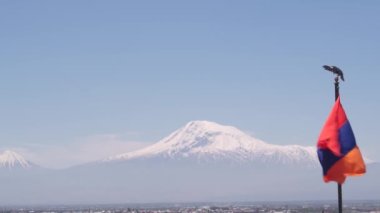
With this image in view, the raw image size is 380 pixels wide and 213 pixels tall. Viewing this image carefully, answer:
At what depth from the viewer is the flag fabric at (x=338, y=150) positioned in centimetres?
1363

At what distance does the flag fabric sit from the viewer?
44.7 feet

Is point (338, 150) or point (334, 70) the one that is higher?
point (334, 70)

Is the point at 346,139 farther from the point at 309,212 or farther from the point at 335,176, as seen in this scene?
the point at 309,212

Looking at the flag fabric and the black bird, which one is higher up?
the black bird

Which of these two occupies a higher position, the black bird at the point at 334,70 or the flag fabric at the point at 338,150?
the black bird at the point at 334,70

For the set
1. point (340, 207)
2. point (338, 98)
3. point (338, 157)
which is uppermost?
point (338, 98)

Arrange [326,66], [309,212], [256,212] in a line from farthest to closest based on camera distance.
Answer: [256,212] < [309,212] < [326,66]

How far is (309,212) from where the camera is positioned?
16600 cm

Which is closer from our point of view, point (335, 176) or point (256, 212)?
point (335, 176)

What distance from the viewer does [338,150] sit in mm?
13641

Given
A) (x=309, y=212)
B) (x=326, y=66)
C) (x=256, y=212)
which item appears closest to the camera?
(x=326, y=66)

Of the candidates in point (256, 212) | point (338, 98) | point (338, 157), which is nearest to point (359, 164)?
point (338, 157)

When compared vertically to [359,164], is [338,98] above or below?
above

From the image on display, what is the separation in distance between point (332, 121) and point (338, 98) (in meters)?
0.45
